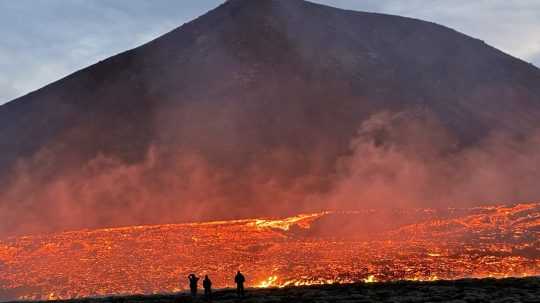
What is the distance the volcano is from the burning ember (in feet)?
27.6

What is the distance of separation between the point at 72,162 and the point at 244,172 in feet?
106

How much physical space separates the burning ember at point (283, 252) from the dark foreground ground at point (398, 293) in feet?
36.8

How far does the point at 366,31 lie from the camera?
139 metres

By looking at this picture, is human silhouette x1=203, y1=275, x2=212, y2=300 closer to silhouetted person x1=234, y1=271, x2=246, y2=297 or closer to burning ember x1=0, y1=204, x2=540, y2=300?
silhouetted person x1=234, y1=271, x2=246, y2=297

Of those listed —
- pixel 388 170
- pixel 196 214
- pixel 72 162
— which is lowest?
pixel 196 214

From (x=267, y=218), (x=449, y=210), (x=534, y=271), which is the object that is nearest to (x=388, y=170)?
(x=449, y=210)

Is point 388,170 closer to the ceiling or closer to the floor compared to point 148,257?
closer to the ceiling

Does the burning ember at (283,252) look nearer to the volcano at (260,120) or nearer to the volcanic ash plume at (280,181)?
the volcanic ash plume at (280,181)

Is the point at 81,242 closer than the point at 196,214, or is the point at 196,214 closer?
the point at 81,242

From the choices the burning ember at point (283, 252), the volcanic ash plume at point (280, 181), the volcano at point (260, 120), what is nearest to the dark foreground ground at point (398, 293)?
the burning ember at point (283, 252)

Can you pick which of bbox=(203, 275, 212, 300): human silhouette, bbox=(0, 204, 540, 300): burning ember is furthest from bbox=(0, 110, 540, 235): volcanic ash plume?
bbox=(203, 275, 212, 300): human silhouette

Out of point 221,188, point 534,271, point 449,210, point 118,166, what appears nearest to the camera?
point 534,271

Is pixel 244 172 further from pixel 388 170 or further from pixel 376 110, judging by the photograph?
pixel 376 110

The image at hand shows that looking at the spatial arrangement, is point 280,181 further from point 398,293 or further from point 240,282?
point 398,293
